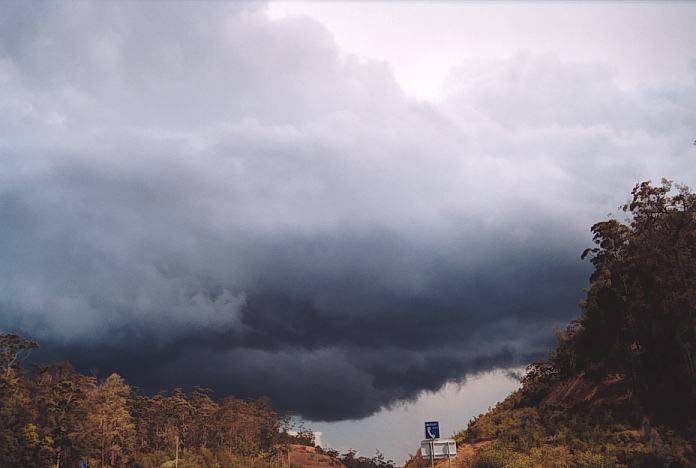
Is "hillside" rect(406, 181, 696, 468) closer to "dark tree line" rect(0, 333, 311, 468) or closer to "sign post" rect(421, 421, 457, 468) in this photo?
"sign post" rect(421, 421, 457, 468)

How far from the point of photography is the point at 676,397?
4631 cm

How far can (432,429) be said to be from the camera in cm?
2644

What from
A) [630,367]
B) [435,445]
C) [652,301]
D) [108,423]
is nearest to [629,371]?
[630,367]

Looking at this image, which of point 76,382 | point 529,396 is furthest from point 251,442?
point 529,396

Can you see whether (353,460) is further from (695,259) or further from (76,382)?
(695,259)

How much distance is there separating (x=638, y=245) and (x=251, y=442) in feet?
218

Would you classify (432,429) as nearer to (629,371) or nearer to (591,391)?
(629,371)

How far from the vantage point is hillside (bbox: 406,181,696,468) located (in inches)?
1593

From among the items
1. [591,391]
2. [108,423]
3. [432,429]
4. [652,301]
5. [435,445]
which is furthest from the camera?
[108,423]

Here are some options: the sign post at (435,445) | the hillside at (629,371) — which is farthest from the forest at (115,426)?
the sign post at (435,445)

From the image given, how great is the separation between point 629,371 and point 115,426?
5628 centimetres

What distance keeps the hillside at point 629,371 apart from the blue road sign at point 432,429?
15630 millimetres

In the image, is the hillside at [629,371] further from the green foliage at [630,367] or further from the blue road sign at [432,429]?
the blue road sign at [432,429]

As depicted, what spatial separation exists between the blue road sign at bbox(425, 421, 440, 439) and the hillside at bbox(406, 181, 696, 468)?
1563 cm
